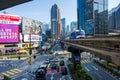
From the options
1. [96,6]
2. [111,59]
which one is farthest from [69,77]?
[96,6]

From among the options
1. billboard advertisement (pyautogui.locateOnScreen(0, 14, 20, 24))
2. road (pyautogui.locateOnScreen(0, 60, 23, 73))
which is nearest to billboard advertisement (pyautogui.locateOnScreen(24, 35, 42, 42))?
billboard advertisement (pyautogui.locateOnScreen(0, 14, 20, 24))

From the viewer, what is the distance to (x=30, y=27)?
128m

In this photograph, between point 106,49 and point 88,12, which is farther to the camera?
point 88,12

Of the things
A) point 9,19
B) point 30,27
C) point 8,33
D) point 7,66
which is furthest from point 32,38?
point 7,66

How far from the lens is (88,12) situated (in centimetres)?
15725

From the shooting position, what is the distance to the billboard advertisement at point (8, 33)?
102137 mm

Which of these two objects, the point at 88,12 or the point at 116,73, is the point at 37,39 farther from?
the point at 116,73

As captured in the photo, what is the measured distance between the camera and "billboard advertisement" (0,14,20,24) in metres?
101

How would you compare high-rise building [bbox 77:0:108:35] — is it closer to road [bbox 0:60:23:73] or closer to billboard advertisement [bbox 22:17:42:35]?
billboard advertisement [bbox 22:17:42:35]

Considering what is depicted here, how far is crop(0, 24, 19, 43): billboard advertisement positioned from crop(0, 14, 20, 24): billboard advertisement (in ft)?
5.23

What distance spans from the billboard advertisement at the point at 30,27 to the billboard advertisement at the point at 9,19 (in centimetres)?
1026

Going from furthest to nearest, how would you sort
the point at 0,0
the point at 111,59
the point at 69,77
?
the point at 69,77 < the point at 111,59 < the point at 0,0

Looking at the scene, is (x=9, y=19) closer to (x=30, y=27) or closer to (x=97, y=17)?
(x=30, y=27)

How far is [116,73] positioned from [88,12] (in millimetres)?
116314
